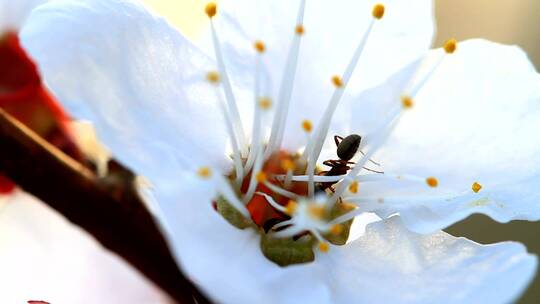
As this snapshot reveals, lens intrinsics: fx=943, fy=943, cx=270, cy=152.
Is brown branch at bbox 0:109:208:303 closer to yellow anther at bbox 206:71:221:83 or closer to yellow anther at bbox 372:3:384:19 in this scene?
yellow anther at bbox 206:71:221:83

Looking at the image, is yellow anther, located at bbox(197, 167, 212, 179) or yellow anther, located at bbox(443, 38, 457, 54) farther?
yellow anther, located at bbox(443, 38, 457, 54)

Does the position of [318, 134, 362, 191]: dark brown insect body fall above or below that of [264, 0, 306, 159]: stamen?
below

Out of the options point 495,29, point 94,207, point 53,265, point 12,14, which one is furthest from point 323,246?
point 495,29

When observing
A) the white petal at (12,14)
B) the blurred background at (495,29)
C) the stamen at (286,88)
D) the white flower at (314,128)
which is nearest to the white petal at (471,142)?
the white flower at (314,128)

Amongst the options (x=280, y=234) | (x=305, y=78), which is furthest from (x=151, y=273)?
(x=305, y=78)

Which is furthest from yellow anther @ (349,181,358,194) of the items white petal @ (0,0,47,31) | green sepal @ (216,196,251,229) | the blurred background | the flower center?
the blurred background

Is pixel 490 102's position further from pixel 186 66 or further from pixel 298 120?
pixel 186 66

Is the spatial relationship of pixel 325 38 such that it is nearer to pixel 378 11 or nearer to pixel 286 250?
pixel 378 11

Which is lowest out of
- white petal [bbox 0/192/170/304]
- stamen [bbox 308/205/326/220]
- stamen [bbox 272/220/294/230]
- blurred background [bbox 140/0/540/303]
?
blurred background [bbox 140/0/540/303]
